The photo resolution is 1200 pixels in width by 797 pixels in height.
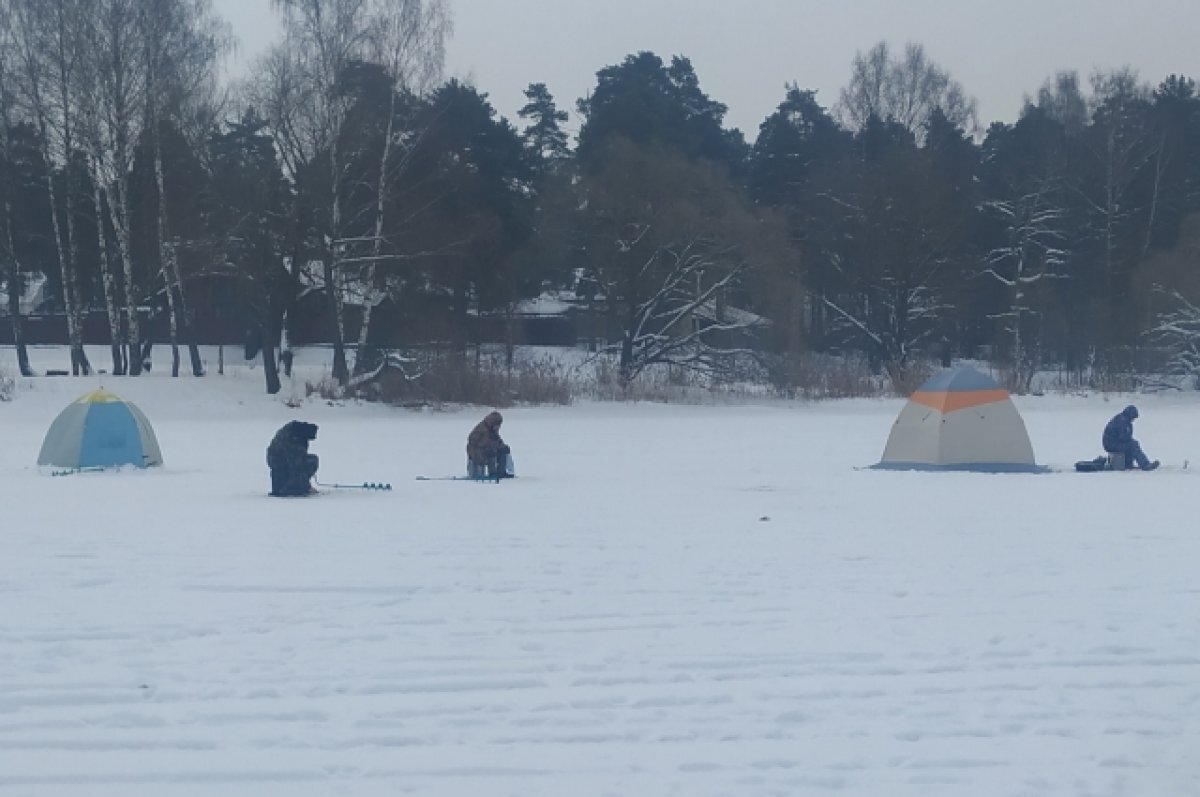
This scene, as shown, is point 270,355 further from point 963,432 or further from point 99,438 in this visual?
point 963,432

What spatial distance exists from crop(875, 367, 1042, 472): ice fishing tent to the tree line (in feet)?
67.1

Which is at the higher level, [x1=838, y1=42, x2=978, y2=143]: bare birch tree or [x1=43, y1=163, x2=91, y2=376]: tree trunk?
[x1=838, y1=42, x2=978, y2=143]: bare birch tree

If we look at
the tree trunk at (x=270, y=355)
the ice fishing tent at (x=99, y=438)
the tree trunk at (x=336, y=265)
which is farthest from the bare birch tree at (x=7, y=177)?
the ice fishing tent at (x=99, y=438)

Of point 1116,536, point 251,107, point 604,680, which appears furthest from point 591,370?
point 604,680

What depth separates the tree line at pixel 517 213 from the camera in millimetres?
37531

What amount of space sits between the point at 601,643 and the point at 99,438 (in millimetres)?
14045

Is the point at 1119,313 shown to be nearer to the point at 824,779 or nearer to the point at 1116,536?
the point at 1116,536

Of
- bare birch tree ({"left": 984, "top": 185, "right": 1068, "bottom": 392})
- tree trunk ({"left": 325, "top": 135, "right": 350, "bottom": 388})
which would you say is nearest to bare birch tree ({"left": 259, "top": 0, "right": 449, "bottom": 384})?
tree trunk ({"left": 325, "top": 135, "right": 350, "bottom": 388})

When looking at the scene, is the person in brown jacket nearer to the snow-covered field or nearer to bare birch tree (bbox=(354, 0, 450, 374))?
the snow-covered field

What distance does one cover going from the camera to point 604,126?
52.4 metres

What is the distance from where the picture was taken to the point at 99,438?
2023 centimetres

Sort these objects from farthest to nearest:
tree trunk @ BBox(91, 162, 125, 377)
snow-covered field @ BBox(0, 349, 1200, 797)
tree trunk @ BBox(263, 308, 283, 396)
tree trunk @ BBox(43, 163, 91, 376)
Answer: tree trunk @ BBox(43, 163, 91, 376) < tree trunk @ BBox(263, 308, 283, 396) < tree trunk @ BBox(91, 162, 125, 377) < snow-covered field @ BBox(0, 349, 1200, 797)

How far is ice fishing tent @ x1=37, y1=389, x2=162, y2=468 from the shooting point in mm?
20156

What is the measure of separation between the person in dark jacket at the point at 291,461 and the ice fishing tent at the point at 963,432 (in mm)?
8507
